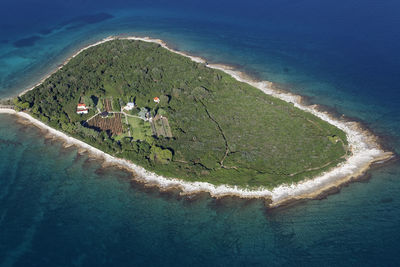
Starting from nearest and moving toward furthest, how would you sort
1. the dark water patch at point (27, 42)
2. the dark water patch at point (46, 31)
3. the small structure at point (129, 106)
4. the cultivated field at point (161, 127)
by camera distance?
1. the cultivated field at point (161, 127)
2. the small structure at point (129, 106)
3. the dark water patch at point (27, 42)
4. the dark water patch at point (46, 31)

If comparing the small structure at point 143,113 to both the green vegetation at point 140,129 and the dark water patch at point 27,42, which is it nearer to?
the green vegetation at point 140,129

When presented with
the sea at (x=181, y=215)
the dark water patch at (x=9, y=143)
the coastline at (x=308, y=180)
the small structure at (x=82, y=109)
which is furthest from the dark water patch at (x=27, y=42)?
the dark water patch at (x=9, y=143)

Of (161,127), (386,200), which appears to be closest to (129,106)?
(161,127)

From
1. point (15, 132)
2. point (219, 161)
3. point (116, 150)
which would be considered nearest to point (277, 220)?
point (219, 161)

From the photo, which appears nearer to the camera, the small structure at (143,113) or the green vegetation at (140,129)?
the green vegetation at (140,129)

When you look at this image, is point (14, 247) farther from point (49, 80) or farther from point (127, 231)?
point (49, 80)

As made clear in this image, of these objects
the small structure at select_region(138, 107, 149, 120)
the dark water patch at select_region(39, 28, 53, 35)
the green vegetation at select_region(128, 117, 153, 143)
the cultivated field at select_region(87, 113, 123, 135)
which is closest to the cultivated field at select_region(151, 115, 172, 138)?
the green vegetation at select_region(128, 117, 153, 143)

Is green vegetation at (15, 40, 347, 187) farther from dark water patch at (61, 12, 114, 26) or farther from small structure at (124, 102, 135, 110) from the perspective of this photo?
dark water patch at (61, 12, 114, 26)
